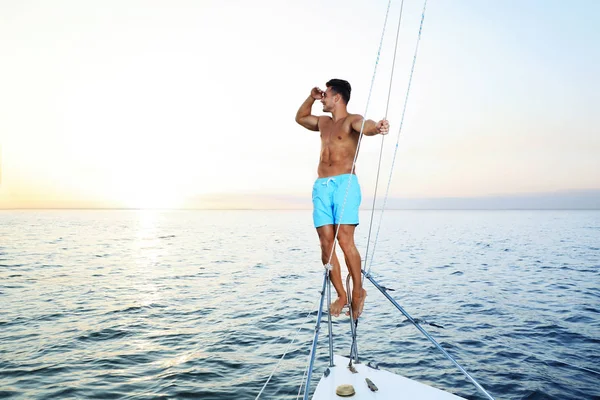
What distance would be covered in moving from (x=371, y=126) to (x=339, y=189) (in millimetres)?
869

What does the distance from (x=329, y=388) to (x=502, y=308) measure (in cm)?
1208

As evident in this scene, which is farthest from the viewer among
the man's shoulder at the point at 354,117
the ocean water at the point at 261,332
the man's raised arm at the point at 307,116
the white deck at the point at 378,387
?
the ocean water at the point at 261,332

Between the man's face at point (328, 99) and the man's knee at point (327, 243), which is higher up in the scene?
the man's face at point (328, 99)

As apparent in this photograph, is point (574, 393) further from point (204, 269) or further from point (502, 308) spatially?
point (204, 269)

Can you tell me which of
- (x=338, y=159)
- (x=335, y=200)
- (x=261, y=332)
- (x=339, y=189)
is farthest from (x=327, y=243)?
(x=261, y=332)

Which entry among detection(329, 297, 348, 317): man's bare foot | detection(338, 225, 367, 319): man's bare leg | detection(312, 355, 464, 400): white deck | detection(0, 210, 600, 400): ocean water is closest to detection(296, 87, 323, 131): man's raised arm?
detection(338, 225, 367, 319): man's bare leg

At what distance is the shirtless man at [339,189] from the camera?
4.62 meters

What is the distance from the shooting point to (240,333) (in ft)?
36.5

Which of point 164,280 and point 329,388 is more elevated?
point 329,388

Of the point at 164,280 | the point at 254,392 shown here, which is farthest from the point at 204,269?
the point at 254,392

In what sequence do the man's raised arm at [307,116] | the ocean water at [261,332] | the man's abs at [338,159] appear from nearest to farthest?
the man's abs at [338,159]
the man's raised arm at [307,116]
the ocean water at [261,332]

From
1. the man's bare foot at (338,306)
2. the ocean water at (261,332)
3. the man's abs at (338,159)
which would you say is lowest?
the ocean water at (261,332)

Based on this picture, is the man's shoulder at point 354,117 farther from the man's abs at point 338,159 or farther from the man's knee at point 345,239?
the man's knee at point 345,239

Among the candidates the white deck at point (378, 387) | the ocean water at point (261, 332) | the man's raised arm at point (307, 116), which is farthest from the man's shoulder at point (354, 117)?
the white deck at point (378, 387)
